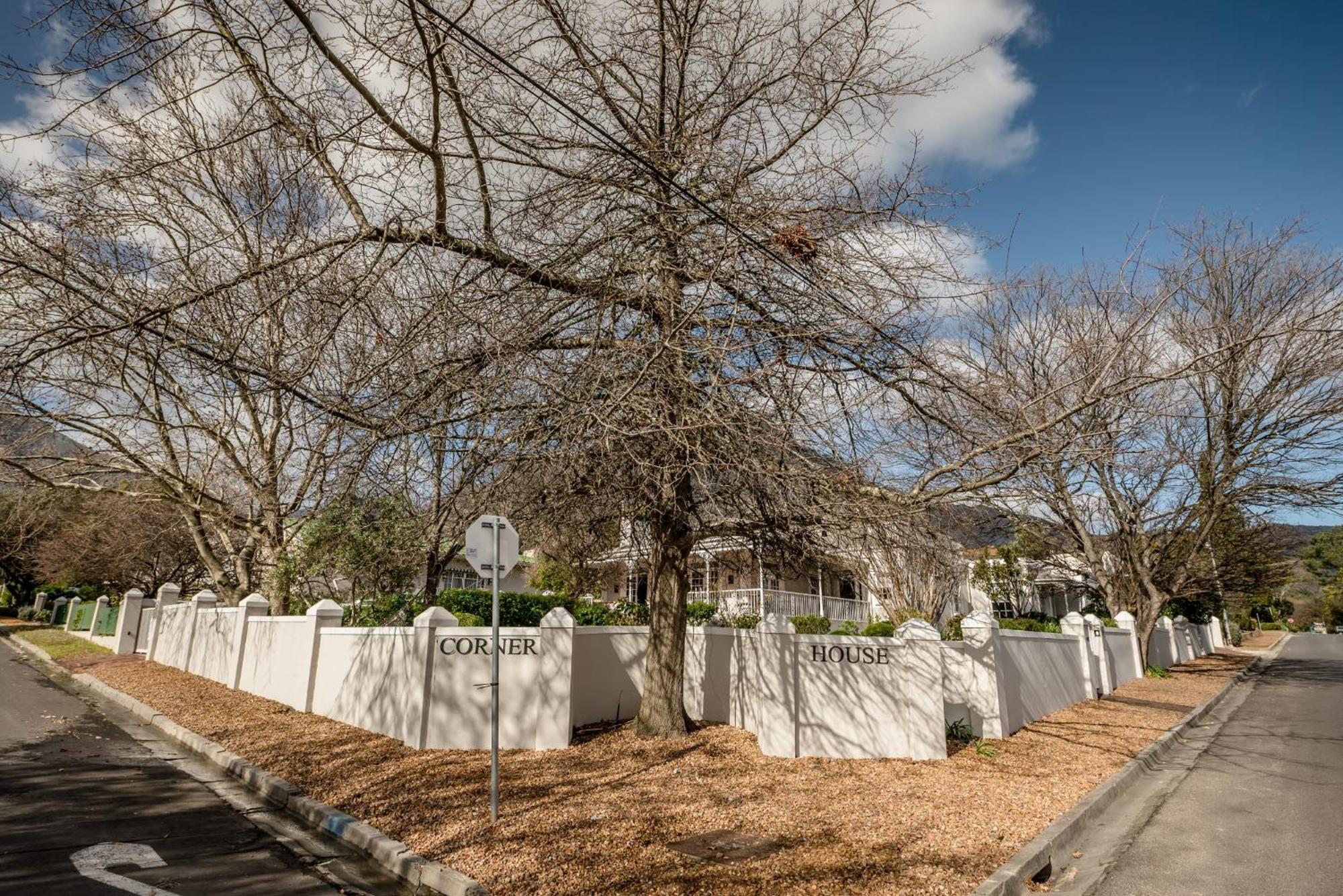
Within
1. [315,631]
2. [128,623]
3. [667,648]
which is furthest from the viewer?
[128,623]

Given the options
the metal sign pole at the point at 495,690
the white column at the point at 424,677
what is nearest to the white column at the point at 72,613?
the white column at the point at 424,677

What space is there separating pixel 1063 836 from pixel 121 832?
26.8ft

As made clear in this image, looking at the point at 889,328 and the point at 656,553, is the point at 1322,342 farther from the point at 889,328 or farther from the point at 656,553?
the point at 656,553

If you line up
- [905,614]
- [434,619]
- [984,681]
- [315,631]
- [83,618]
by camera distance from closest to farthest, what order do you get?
[434,619]
[984,681]
[315,631]
[905,614]
[83,618]

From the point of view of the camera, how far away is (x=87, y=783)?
7.62 m

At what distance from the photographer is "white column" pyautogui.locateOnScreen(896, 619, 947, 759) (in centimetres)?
844

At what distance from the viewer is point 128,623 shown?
22.0 meters

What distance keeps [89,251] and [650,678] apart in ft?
32.1

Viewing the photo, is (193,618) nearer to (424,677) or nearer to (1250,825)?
(424,677)

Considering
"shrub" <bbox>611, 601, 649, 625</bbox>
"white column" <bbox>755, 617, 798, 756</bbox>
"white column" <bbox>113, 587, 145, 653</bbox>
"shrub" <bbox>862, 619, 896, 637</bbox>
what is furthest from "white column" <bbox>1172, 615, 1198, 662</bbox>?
"white column" <bbox>113, 587, 145, 653</bbox>

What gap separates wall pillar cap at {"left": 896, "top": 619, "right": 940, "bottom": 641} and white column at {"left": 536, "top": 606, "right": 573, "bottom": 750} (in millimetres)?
4315

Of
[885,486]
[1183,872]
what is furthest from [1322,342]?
[1183,872]

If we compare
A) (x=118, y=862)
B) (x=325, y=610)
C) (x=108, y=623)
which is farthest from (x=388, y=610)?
(x=108, y=623)

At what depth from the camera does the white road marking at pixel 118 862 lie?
4848 millimetres
